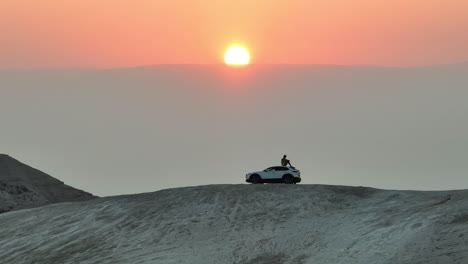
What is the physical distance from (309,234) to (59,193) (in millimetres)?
77904

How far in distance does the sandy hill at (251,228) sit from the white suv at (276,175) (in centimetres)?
471

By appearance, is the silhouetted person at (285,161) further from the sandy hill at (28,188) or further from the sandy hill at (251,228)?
the sandy hill at (28,188)

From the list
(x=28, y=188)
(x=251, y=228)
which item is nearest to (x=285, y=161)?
(x=251, y=228)

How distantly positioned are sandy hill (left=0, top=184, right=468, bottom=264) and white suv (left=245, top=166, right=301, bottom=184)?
4706mm

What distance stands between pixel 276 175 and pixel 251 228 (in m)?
13.3

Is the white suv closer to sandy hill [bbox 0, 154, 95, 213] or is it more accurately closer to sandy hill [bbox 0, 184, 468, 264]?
sandy hill [bbox 0, 184, 468, 264]

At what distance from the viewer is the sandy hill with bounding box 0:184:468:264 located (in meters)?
34.2

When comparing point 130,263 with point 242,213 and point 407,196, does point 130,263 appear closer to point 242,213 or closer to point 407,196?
point 242,213

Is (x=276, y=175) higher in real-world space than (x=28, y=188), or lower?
lower

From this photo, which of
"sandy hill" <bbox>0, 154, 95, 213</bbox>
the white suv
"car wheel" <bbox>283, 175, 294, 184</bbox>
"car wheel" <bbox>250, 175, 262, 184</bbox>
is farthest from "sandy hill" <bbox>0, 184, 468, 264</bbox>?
"sandy hill" <bbox>0, 154, 95, 213</bbox>

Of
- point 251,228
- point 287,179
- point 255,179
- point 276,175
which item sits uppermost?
point 276,175

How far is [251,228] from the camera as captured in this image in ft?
133

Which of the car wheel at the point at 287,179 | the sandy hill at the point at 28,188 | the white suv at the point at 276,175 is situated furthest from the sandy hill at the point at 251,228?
the sandy hill at the point at 28,188

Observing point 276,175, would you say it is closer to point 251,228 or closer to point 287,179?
point 287,179
